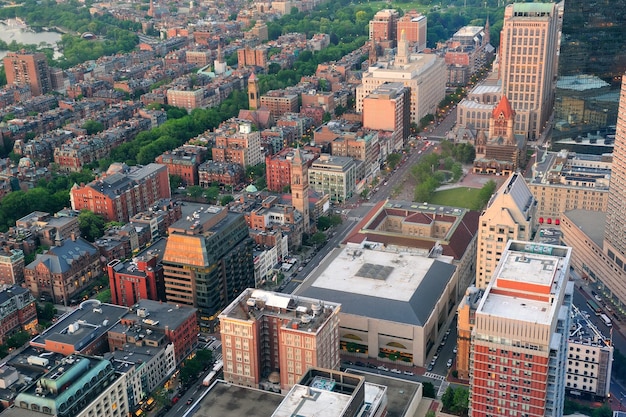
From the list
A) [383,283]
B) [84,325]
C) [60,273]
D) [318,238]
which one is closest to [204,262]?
[84,325]

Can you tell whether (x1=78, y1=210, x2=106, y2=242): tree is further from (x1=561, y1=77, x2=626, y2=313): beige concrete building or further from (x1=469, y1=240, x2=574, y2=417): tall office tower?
(x1=469, y1=240, x2=574, y2=417): tall office tower

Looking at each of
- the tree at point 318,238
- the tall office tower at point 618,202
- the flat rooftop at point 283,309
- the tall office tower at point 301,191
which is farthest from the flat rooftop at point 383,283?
the tall office tower at point 618,202

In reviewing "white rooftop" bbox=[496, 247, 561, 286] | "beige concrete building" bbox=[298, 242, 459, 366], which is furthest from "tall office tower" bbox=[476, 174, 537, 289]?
"white rooftop" bbox=[496, 247, 561, 286]

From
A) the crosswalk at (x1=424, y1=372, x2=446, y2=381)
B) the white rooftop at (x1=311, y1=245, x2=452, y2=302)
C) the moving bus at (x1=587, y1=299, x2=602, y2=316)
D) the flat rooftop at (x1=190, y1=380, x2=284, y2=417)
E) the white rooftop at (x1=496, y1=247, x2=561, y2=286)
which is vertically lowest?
the crosswalk at (x1=424, y1=372, x2=446, y2=381)

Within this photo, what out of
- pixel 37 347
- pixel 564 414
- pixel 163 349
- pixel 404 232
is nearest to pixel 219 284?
pixel 163 349

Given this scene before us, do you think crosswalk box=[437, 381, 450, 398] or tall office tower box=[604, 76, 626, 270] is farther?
tall office tower box=[604, 76, 626, 270]

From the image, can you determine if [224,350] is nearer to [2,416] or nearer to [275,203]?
[2,416]

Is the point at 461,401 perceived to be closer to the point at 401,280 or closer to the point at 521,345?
the point at 521,345
